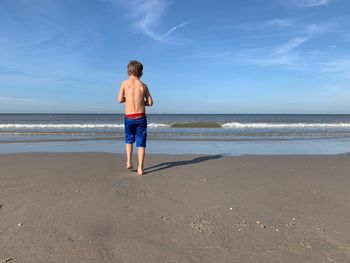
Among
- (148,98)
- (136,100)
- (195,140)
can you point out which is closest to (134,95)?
(136,100)

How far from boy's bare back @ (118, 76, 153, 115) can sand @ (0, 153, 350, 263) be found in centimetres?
101

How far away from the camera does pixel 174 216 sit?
2.90 meters

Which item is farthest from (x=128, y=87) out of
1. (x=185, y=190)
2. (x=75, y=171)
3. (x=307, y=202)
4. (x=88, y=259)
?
(x=88, y=259)

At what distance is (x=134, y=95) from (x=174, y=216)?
8.62 ft

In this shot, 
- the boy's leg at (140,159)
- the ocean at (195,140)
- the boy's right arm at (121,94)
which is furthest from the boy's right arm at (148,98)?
the ocean at (195,140)

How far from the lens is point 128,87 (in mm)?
5137

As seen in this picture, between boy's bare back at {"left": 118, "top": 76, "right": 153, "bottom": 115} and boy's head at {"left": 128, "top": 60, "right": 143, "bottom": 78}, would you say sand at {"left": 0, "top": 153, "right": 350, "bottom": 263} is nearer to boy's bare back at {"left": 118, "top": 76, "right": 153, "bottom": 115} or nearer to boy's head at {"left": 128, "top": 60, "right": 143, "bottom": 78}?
boy's bare back at {"left": 118, "top": 76, "right": 153, "bottom": 115}

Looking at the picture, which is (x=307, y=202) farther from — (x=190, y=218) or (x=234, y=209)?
(x=190, y=218)

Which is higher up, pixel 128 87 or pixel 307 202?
pixel 128 87

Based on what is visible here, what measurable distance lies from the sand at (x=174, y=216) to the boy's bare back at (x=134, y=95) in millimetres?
1008

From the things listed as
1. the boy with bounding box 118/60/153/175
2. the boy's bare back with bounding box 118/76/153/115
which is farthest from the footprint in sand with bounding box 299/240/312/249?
the boy's bare back with bounding box 118/76/153/115

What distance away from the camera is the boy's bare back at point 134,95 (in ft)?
16.7

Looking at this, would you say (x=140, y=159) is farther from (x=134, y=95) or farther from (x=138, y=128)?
(x=134, y=95)

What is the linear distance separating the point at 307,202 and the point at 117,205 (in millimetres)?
1922
